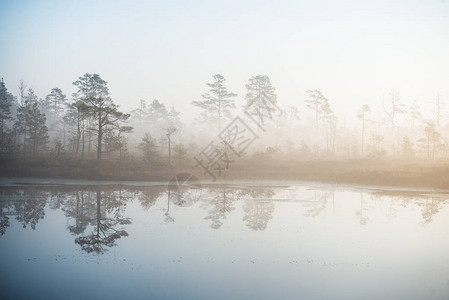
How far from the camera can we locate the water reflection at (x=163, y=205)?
18094mm

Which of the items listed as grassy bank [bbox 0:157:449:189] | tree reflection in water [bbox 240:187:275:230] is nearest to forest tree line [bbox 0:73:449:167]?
grassy bank [bbox 0:157:449:189]

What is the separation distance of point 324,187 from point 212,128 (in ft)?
204

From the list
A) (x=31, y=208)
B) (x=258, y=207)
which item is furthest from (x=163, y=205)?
(x=31, y=208)

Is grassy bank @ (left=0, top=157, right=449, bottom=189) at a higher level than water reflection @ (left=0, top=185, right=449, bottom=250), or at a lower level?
higher

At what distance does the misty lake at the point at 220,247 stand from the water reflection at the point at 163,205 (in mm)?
98

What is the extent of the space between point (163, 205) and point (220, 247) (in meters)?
10.3

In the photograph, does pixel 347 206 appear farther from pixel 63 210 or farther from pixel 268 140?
pixel 268 140

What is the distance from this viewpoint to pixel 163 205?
23844mm

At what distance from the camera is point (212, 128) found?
309 feet

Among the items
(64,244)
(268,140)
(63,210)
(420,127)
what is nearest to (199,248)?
(64,244)

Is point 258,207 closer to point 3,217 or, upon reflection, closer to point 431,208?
point 431,208

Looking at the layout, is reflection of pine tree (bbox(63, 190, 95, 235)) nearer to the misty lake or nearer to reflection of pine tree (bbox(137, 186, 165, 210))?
the misty lake

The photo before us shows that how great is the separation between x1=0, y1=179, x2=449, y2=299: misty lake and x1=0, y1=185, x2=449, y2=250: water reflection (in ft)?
0.32

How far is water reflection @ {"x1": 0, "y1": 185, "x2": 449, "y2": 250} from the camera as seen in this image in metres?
18.1
